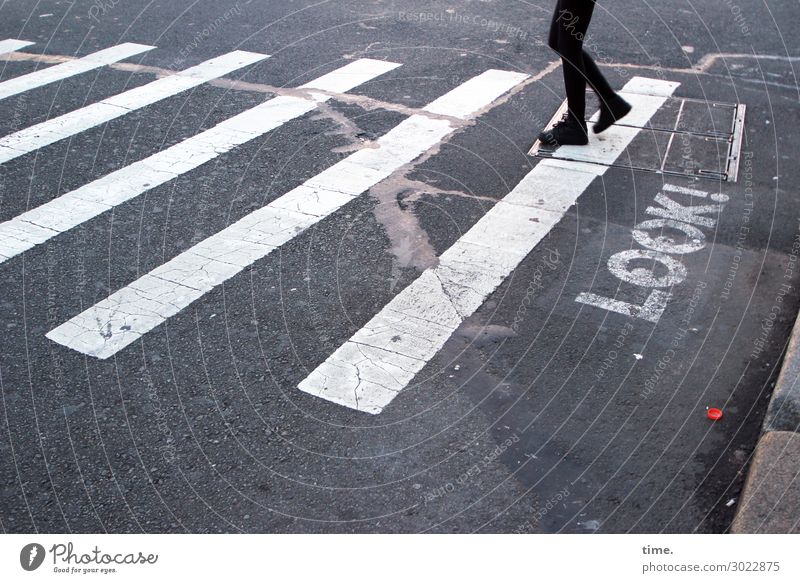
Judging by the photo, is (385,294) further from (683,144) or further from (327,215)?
(683,144)

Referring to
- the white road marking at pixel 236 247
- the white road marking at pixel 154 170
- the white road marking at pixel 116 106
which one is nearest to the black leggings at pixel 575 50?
the white road marking at pixel 236 247

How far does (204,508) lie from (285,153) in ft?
11.6

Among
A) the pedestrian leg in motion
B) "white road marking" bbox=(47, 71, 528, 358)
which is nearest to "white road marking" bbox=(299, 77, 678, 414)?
the pedestrian leg in motion

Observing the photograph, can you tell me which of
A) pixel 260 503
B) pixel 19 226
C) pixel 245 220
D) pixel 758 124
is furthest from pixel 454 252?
pixel 758 124

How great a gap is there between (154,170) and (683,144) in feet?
12.5

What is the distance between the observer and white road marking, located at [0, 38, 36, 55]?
29.3ft

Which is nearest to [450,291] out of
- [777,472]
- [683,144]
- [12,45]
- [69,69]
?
[777,472]

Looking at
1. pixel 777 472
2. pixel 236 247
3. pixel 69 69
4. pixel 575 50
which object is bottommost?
pixel 777 472

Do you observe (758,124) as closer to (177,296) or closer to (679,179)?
(679,179)

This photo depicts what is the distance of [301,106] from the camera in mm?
7188

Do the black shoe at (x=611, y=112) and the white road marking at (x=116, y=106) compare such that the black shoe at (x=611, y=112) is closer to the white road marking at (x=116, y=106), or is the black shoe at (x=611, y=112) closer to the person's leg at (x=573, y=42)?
the person's leg at (x=573, y=42)

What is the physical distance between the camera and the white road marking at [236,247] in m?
4.33

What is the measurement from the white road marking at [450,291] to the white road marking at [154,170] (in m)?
2.15

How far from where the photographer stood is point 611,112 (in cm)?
652
